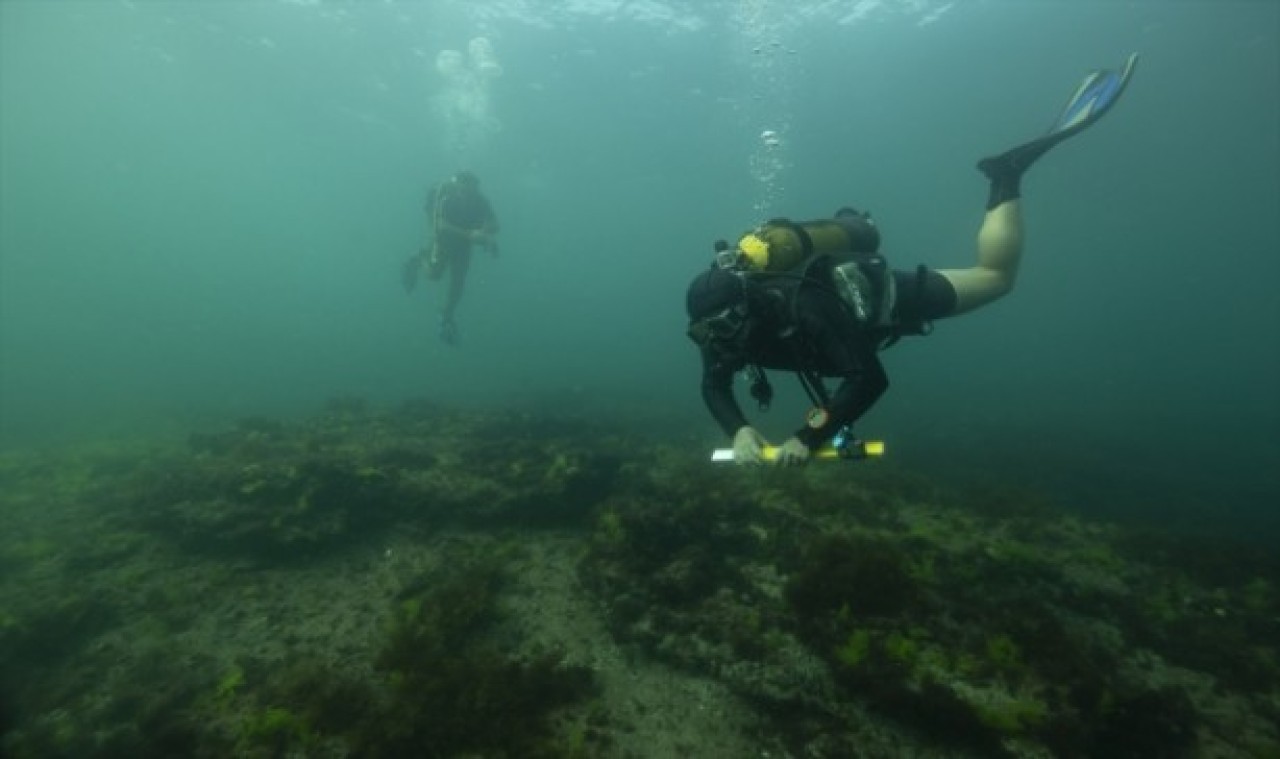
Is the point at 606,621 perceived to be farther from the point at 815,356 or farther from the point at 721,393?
the point at 815,356

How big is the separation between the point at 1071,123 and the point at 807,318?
15.5 ft

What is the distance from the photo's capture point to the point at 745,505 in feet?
27.8

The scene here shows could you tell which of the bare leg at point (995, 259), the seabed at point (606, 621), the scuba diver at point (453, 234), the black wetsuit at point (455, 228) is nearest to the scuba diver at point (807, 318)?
the bare leg at point (995, 259)

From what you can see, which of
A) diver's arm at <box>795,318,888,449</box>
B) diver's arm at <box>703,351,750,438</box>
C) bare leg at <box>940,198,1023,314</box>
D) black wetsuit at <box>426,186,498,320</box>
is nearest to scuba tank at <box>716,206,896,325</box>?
diver's arm at <box>795,318,888,449</box>

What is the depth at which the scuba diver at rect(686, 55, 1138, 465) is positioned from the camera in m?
4.38

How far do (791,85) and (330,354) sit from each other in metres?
42.2

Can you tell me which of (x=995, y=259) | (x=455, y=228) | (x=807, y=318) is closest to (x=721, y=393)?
(x=807, y=318)

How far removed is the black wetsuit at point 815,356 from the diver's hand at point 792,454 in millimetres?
71

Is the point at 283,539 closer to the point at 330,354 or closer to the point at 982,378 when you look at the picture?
the point at 982,378

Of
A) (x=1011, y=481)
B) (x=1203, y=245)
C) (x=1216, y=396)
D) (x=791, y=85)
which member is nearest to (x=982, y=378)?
(x=1216, y=396)

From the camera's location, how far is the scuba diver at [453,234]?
59.9ft

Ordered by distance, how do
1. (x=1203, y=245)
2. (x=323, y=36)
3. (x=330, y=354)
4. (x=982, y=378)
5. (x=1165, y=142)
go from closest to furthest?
(x=323, y=36)
(x=982, y=378)
(x=1165, y=142)
(x=330, y=354)
(x=1203, y=245)

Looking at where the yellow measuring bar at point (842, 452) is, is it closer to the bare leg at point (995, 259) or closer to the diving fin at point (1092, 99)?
the bare leg at point (995, 259)

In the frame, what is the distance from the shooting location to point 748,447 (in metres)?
4.48
